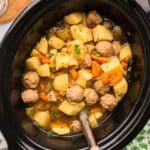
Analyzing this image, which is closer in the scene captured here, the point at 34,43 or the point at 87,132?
the point at 87,132

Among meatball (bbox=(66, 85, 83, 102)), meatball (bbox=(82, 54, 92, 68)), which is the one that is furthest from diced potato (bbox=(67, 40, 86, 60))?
meatball (bbox=(66, 85, 83, 102))

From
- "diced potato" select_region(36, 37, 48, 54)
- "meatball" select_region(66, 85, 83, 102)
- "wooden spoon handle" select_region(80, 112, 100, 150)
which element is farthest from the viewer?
"diced potato" select_region(36, 37, 48, 54)

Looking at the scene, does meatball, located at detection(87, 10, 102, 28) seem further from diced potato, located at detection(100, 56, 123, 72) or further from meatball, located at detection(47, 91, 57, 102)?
meatball, located at detection(47, 91, 57, 102)

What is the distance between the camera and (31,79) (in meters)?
2.16

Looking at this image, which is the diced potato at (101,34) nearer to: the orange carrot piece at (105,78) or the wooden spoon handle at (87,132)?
the orange carrot piece at (105,78)

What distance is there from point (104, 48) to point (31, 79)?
0.31 meters

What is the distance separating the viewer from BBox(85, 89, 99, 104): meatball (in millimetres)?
2119

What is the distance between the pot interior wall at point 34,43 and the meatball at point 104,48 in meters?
0.10

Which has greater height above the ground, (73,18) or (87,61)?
(73,18)

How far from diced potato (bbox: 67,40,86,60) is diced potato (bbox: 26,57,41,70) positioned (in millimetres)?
137

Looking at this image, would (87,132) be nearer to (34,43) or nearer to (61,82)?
(61,82)

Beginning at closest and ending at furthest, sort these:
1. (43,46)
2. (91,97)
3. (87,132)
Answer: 1. (87,132)
2. (91,97)
3. (43,46)

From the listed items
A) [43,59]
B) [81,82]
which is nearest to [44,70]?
[43,59]

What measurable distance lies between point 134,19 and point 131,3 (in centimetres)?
6
